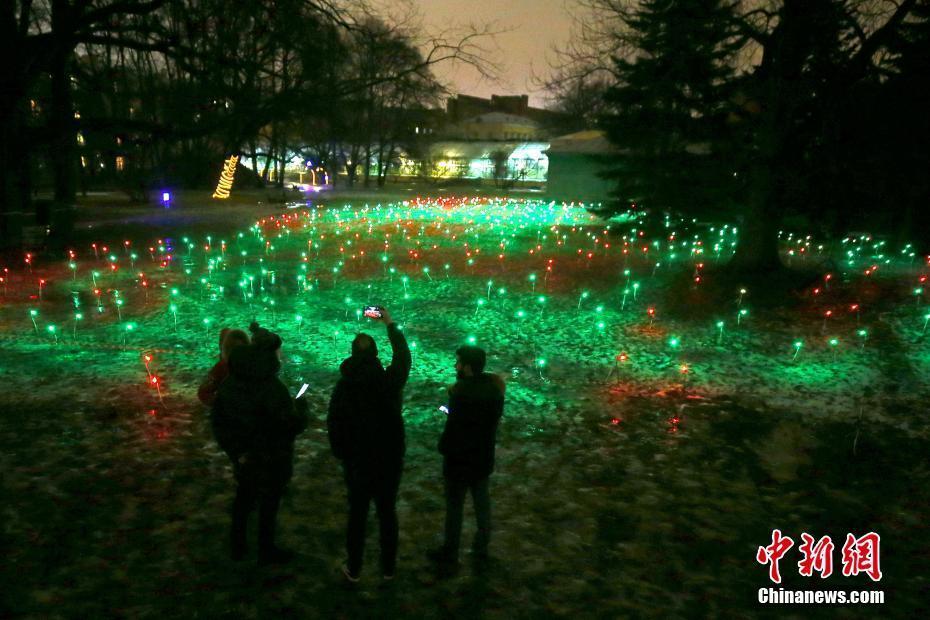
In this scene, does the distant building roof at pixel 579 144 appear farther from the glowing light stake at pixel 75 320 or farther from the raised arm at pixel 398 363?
the raised arm at pixel 398 363

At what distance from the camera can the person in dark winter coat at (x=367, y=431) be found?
3.63m

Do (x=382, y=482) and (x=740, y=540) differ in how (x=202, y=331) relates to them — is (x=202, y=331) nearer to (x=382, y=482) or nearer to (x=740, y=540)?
(x=382, y=482)

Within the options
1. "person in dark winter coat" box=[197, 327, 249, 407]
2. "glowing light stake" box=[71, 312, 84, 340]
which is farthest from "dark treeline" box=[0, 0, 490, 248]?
"person in dark winter coat" box=[197, 327, 249, 407]

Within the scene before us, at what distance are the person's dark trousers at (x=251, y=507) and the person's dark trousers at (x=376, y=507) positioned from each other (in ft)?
1.71

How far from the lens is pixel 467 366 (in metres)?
3.96

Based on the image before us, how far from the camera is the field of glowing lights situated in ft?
13.8

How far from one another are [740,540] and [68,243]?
1972 cm

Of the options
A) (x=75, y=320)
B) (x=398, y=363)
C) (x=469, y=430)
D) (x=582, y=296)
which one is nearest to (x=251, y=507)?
(x=398, y=363)

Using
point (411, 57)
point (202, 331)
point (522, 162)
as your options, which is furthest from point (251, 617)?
point (522, 162)

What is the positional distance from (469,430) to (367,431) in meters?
0.68

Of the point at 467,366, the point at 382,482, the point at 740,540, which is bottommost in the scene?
the point at 740,540

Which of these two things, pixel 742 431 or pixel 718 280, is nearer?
pixel 742 431

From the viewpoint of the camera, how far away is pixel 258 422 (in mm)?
3822

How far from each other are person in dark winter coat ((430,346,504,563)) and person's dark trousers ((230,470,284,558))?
3.59ft
